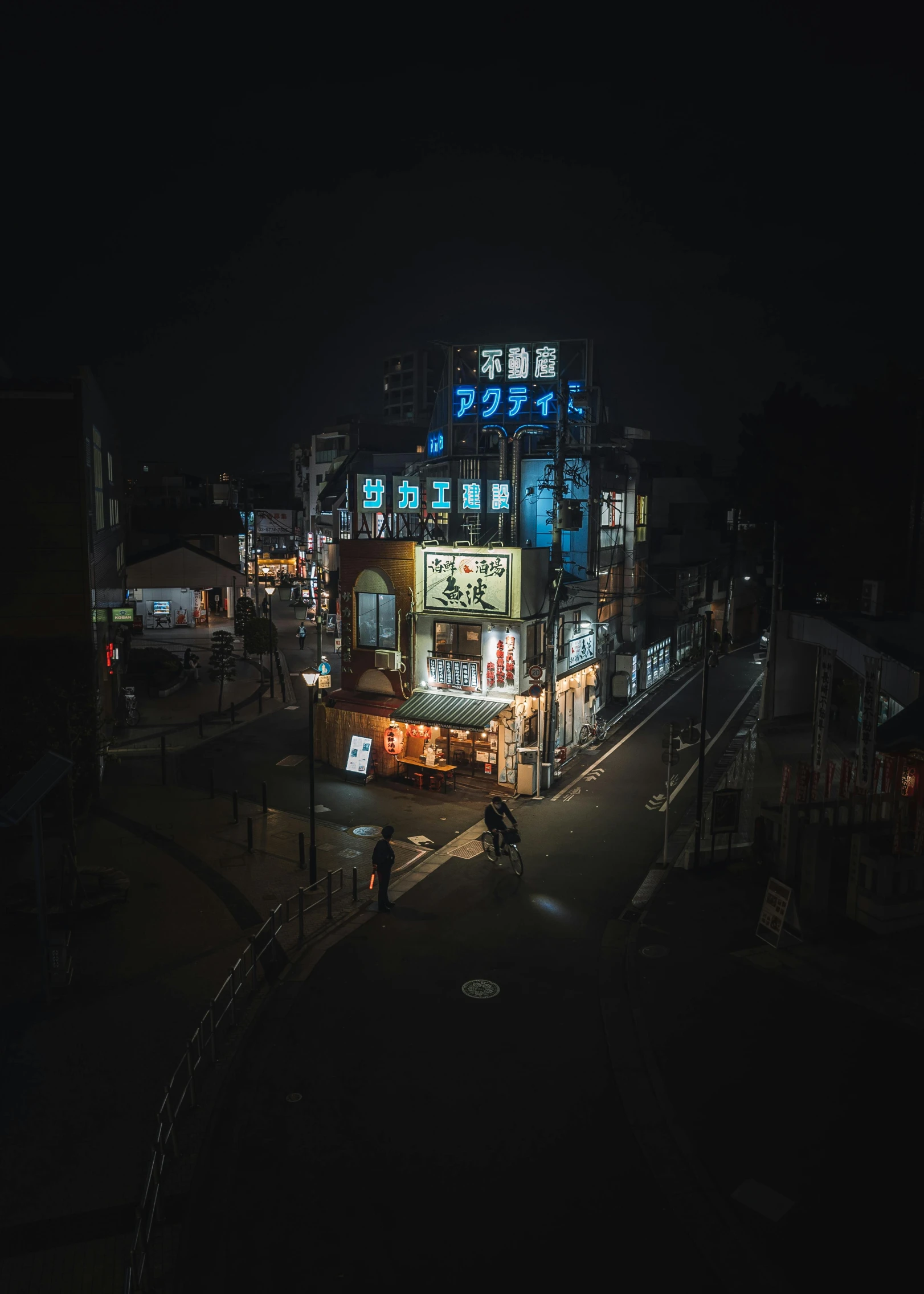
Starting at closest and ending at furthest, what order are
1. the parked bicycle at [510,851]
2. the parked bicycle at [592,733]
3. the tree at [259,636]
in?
the parked bicycle at [510,851], the parked bicycle at [592,733], the tree at [259,636]

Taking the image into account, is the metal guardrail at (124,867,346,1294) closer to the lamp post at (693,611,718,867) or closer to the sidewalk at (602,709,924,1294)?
the sidewalk at (602,709,924,1294)

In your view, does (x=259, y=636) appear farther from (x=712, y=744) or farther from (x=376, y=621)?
(x=712, y=744)

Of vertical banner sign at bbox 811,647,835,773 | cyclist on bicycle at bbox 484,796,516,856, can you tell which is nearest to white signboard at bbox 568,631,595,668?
vertical banner sign at bbox 811,647,835,773

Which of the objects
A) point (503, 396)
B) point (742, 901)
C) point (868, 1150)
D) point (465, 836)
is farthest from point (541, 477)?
point (868, 1150)

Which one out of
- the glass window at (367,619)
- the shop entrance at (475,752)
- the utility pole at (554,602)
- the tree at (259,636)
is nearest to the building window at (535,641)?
the utility pole at (554,602)

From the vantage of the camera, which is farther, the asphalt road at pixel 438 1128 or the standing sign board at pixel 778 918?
the standing sign board at pixel 778 918

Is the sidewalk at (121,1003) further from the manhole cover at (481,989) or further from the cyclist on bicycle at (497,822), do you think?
the manhole cover at (481,989)
